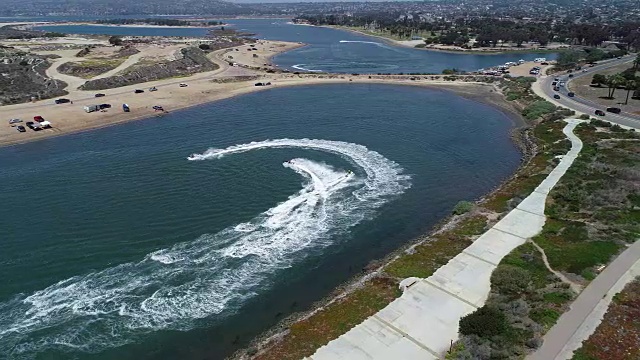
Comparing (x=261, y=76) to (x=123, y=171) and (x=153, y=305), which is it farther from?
(x=153, y=305)

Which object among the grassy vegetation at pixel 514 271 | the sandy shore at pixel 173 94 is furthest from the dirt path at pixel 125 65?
the grassy vegetation at pixel 514 271

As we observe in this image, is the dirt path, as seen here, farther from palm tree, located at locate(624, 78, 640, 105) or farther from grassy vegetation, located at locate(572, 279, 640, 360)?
palm tree, located at locate(624, 78, 640, 105)

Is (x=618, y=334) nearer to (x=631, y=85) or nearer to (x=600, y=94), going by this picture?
(x=631, y=85)

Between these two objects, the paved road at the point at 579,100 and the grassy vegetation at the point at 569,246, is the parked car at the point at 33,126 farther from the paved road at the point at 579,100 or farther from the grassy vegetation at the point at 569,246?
the paved road at the point at 579,100

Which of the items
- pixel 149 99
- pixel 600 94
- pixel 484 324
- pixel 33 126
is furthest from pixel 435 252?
pixel 600 94

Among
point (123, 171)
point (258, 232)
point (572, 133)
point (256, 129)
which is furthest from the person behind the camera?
point (256, 129)

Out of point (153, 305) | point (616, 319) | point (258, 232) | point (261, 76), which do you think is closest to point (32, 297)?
point (153, 305)
